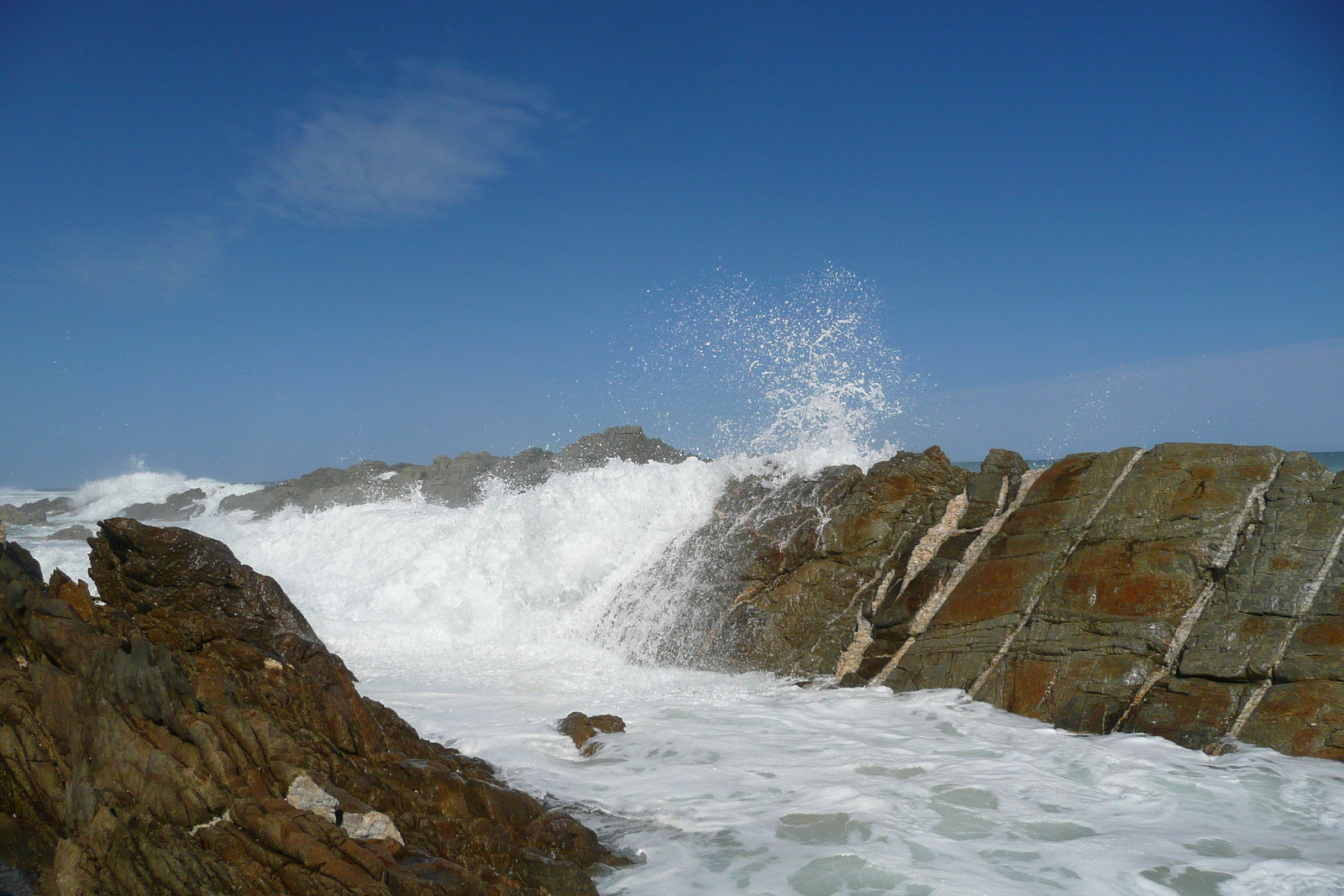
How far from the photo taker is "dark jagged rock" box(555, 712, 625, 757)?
623 centimetres

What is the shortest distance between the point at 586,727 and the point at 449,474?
73.7 ft

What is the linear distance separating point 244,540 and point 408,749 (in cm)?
1304

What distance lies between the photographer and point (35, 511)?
1248 inches

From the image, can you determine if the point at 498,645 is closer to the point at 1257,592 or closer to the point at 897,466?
the point at 897,466

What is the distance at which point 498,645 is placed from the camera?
1035 cm

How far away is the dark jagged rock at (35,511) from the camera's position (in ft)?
96.2

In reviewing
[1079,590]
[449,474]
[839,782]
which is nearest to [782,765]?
[839,782]

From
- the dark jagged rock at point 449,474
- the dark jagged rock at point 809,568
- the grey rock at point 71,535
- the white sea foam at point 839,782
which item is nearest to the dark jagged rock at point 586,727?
the white sea foam at point 839,782

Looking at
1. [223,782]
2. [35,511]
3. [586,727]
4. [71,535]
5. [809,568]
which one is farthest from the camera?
[35,511]

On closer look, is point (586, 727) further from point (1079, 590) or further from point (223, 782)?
point (1079, 590)

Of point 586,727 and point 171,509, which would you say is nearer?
point 586,727

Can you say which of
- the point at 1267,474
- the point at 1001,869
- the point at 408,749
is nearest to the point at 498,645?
the point at 408,749

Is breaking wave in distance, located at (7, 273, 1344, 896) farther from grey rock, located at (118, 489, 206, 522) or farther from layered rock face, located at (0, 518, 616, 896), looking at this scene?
grey rock, located at (118, 489, 206, 522)

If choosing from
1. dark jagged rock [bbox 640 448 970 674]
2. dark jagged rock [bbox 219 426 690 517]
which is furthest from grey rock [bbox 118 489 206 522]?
dark jagged rock [bbox 640 448 970 674]
